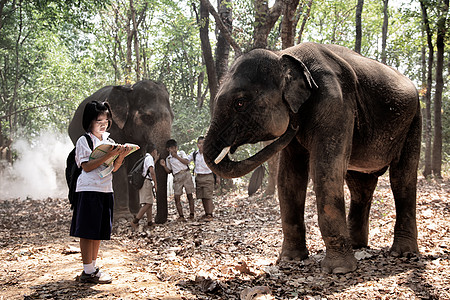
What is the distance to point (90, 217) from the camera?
4383mm

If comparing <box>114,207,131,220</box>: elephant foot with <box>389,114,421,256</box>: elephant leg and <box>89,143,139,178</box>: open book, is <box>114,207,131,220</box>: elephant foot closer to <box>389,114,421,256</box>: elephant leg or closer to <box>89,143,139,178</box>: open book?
<box>89,143,139,178</box>: open book

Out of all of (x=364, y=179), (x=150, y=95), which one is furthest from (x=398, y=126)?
(x=150, y=95)

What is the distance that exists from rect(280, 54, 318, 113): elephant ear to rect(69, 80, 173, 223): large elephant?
511 cm

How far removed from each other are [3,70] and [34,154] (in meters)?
9.34

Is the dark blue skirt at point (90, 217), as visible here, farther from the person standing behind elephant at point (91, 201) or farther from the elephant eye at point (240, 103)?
the elephant eye at point (240, 103)

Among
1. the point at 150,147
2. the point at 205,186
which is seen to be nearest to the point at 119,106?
the point at 150,147

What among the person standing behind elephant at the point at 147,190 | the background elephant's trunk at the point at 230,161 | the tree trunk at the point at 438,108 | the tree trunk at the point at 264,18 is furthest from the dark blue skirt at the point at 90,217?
the tree trunk at the point at 438,108

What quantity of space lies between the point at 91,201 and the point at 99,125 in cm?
82

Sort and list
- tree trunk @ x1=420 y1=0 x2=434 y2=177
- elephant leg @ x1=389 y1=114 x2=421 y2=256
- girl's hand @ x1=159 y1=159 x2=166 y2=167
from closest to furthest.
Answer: elephant leg @ x1=389 y1=114 x2=421 y2=256 → girl's hand @ x1=159 y1=159 x2=166 y2=167 → tree trunk @ x1=420 y1=0 x2=434 y2=177

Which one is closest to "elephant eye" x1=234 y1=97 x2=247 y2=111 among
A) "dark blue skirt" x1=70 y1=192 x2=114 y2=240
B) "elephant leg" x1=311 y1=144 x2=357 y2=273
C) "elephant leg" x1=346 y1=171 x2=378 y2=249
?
"elephant leg" x1=311 y1=144 x2=357 y2=273

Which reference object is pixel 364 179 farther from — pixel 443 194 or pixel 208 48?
pixel 208 48

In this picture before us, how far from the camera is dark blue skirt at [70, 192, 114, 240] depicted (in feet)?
14.3

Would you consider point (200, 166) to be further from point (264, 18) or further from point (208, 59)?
point (208, 59)

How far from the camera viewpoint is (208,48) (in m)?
13.8
